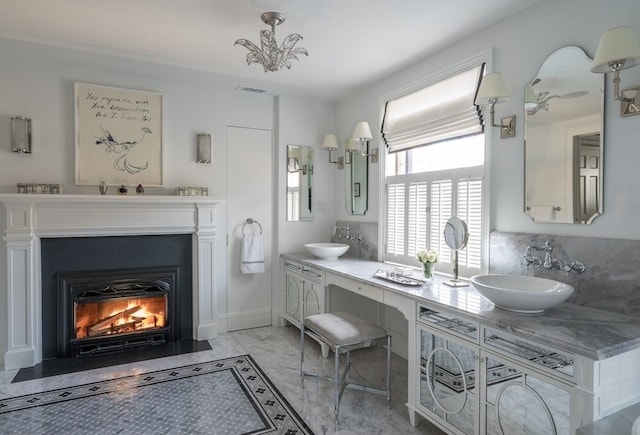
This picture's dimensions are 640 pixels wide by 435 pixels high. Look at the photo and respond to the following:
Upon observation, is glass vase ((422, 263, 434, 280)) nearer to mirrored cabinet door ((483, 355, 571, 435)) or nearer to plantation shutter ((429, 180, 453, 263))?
plantation shutter ((429, 180, 453, 263))

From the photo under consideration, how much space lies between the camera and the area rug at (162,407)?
89.4 inches

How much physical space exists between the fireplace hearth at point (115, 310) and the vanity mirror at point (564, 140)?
3.14 meters

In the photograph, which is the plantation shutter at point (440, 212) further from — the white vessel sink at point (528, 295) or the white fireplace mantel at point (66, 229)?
the white fireplace mantel at point (66, 229)

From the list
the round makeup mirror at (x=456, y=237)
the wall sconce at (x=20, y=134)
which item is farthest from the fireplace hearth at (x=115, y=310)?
the round makeup mirror at (x=456, y=237)

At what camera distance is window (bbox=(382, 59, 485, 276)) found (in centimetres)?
269

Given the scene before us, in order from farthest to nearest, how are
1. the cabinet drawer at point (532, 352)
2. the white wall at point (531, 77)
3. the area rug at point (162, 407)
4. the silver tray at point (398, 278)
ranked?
the silver tray at point (398, 278), the area rug at point (162, 407), the white wall at point (531, 77), the cabinet drawer at point (532, 352)

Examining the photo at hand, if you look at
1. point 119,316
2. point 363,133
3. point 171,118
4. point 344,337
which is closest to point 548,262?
point 344,337

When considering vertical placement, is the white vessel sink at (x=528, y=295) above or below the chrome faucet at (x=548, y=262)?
below

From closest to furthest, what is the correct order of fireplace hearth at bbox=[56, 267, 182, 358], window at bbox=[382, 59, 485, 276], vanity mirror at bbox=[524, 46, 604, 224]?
vanity mirror at bbox=[524, 46, 604, 224] < window at bbox=[382, 59, 485, 276] < fireplace hearth at bbox=[56, 267, 182, 358]

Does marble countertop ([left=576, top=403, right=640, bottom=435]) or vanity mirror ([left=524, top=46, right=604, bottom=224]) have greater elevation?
vanity mirror ([left=524, top=46, right=604, bottom=224])

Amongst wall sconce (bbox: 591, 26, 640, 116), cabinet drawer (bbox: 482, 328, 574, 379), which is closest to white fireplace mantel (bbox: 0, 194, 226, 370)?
cabinet drawer (bbox: 482, 328, 574, 379)

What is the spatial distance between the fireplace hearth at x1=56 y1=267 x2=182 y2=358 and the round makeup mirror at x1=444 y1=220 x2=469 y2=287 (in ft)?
8.34

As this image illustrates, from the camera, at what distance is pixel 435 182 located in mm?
3023

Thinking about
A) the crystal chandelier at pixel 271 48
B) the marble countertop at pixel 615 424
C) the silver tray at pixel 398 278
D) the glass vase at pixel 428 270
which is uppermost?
the crystal chandelier at pixel 271 48
